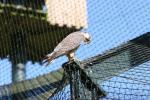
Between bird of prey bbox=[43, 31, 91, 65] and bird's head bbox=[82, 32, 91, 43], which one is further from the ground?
bird's head bbox=[82, 32, 91, 43]

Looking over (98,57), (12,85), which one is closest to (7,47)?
(12,85)

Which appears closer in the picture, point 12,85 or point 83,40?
point 83,40

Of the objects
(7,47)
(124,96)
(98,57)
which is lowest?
A: (124,96)

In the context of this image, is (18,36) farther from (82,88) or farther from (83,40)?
(82,88)

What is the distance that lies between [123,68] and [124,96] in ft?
0.69

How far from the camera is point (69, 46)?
2.62m

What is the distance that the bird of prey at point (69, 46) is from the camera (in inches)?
99.5

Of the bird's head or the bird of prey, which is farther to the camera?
the bird's head

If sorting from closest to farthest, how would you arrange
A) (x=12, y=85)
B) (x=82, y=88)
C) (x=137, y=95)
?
(x=82, y=88) → (x=137, y=95) → (x=12, y=85)

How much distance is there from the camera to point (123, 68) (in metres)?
2.47

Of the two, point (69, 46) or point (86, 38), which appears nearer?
point (69, 46)

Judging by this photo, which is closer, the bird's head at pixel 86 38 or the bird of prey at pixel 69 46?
the bird of prey at pixel 69 46

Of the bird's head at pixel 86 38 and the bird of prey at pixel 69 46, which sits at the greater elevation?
the bird's head at pixel 86 38

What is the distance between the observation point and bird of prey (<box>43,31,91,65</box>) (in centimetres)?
253
